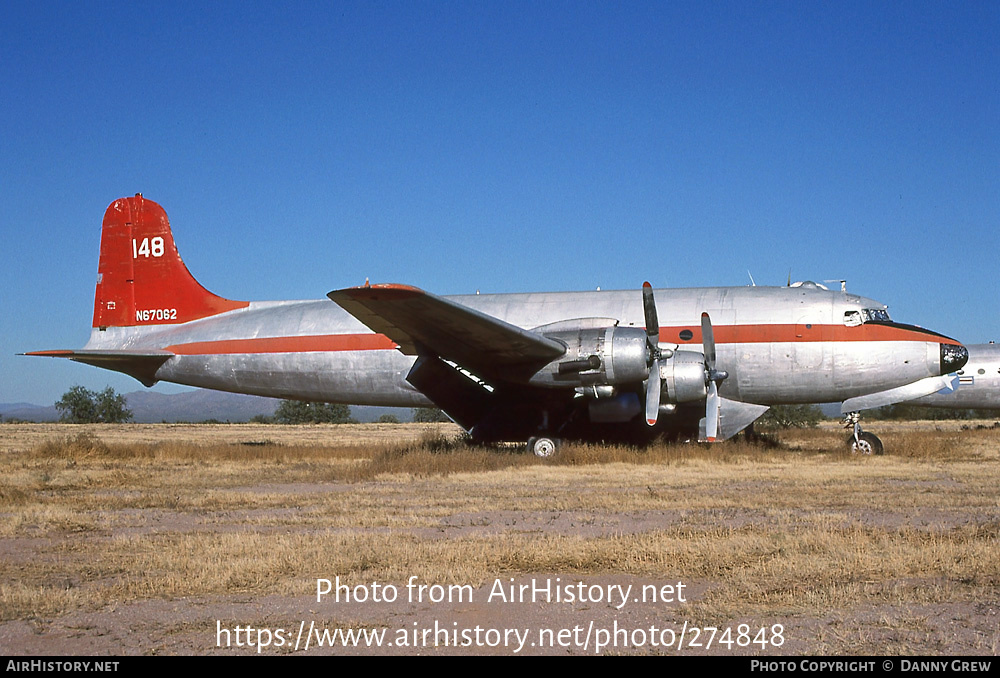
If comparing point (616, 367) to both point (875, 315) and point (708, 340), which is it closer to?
point (708, 340)

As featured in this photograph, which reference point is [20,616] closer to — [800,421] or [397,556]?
[397,556]

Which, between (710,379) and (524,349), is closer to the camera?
(524,349)

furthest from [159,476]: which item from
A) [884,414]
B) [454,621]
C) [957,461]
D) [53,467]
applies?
[884,414]

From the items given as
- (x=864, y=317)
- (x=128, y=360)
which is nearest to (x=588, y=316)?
(x=864, y=317)

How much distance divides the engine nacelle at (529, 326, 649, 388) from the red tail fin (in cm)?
1002

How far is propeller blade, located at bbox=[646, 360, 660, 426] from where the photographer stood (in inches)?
641

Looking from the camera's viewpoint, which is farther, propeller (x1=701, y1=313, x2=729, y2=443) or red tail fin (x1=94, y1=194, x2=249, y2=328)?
red tail fin (x1=94, y1=194, x2=249, y2=328)

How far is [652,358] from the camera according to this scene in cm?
1688

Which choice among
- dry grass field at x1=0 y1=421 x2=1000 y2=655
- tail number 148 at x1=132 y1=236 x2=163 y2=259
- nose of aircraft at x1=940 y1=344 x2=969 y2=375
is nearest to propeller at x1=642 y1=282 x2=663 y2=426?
dry grass field at x1=0 y1=421 x2=1000 y2=655

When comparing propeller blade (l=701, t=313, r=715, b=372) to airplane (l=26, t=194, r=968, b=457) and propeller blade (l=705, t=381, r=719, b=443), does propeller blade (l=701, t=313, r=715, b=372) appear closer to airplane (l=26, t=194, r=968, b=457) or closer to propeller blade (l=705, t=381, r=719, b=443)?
airplane (l=26, t=194, r=968, b=457)

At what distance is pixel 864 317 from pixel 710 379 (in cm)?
407

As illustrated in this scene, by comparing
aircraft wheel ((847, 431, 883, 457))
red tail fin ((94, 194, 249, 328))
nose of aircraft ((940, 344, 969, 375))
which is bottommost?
aircraft wheel ((847, 431, 883, 457))

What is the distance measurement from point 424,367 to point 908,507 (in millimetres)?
10133
